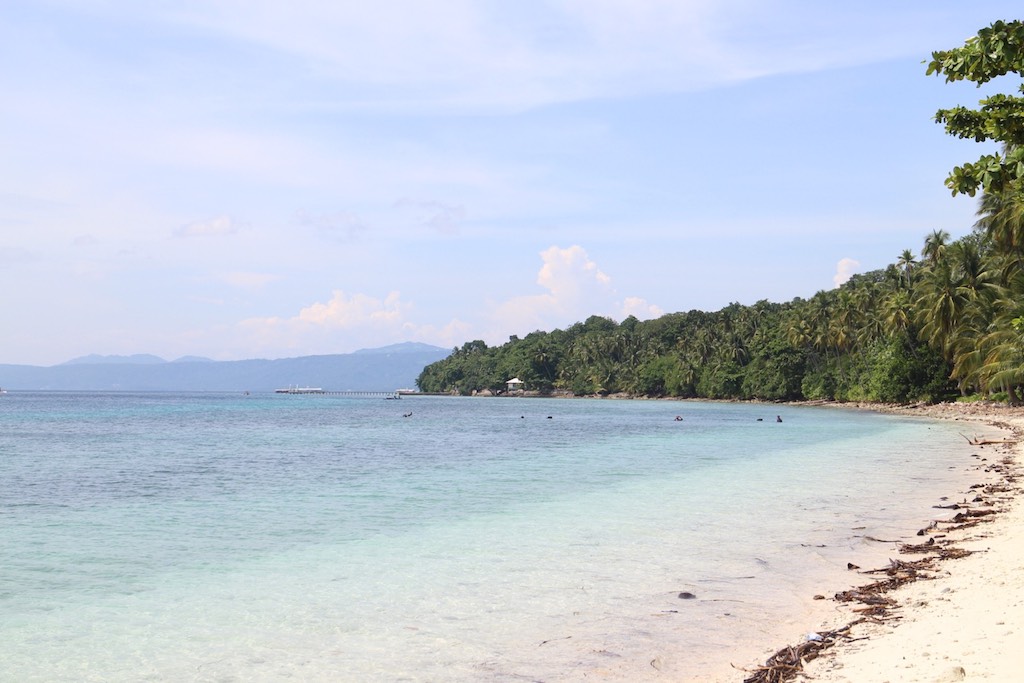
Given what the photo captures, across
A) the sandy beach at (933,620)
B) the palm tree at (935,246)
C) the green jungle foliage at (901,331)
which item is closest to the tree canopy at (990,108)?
the green jungle foliage at (901,331)

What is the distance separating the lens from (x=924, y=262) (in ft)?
257

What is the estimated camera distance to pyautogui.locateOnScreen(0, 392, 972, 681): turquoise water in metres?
8.41

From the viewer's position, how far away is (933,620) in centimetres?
838

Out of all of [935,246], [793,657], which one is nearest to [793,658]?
[793,657]

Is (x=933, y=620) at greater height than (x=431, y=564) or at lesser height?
greater

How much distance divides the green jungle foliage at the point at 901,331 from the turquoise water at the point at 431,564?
5840mm

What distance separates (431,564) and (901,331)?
7413 cm

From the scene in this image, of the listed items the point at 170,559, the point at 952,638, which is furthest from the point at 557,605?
the point at 170,559

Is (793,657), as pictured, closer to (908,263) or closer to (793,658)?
(793,658)

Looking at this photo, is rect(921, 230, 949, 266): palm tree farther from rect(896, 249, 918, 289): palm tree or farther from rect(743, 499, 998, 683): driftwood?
rect(743, 499, 998, 683): driftwood

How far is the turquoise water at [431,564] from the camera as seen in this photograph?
8.41 meters

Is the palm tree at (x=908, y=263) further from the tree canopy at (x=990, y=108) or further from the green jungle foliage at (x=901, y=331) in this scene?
the tree canopy at (x=990, y=108)

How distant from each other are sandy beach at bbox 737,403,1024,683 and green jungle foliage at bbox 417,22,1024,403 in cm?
451

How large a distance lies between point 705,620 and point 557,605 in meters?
1.79
